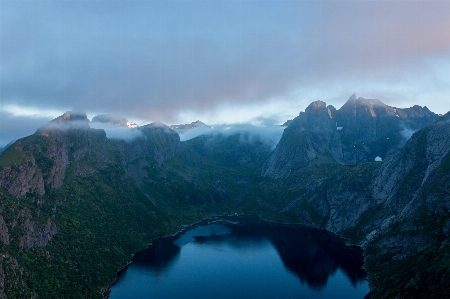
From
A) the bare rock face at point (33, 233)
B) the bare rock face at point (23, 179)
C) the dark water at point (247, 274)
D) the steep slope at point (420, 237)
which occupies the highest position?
the bare rock face at point (23, 179)

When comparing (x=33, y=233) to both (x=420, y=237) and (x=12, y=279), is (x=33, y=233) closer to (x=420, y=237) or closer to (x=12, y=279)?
(x=12, y=279)

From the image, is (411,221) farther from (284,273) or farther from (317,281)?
(284,273)

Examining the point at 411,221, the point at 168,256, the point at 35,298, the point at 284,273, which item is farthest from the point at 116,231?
the point at 411,221

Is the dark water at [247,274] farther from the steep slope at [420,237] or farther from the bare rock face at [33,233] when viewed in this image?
the bare rock face at [33,233]

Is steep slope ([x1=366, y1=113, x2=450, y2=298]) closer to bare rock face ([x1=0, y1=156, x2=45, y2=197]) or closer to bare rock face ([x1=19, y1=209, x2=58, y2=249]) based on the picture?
bare rock face ([x1=19, y1=209, x2=58, y2=249])

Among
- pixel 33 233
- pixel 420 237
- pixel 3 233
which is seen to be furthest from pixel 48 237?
pixel 420 237

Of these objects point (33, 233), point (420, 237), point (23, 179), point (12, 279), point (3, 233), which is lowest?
point (420, 237)

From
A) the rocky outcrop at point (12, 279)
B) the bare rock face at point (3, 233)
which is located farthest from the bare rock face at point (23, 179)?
A: the rocky outcrop at point (12, 279)
